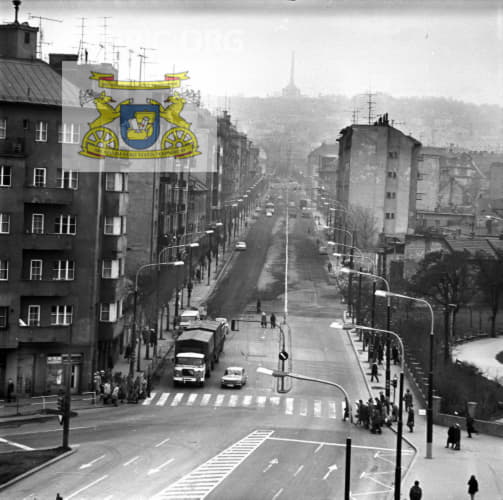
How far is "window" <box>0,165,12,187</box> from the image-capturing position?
176 feet

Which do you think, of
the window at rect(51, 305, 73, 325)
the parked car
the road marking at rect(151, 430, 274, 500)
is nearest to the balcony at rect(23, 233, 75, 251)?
the window at rect(51, 305, 73, 325)

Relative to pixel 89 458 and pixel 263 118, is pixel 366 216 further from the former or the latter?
pixel 89 458

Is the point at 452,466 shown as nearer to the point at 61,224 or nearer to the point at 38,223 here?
the point at 61,224

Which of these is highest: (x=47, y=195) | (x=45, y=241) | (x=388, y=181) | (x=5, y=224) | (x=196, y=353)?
(x=388, y=181)

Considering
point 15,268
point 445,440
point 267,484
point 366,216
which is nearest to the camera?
point 267,484

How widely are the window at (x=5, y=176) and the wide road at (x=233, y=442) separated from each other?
13067 millimetres

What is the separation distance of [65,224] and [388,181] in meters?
68.8

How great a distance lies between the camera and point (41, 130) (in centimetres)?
5553

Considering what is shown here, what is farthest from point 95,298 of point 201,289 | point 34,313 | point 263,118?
point 263,118

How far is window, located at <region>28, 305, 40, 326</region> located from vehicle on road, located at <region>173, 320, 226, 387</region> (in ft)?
26.4

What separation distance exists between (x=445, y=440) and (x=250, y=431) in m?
8.65

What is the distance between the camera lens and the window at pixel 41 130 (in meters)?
55.5

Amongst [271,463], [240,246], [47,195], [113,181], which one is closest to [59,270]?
[47,195]

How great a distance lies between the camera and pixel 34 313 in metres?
55.0
